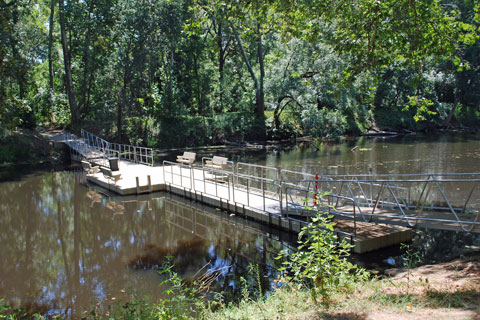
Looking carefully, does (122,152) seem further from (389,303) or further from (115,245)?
(389,303)

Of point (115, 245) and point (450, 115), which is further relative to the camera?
point (450, 115)

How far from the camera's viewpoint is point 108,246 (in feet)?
39.8

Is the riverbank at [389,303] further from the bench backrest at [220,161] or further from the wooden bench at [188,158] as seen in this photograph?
the wooden bench at [188,158]

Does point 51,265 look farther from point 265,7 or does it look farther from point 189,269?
point 265,7

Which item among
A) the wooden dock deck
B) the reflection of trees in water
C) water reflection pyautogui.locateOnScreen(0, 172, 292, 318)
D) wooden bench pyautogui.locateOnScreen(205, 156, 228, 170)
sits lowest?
water reflection pyautogui.locateOnScreen(0, 172, 292, 318)

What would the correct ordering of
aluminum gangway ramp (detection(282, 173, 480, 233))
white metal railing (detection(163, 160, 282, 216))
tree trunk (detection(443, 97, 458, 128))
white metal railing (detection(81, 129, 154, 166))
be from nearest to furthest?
aluminum gangway ramp (detection(282, 173, 480, 233)) → white metal railing (detection(163, 160, 282, 216)) → white metal railing (detection(81, 129, 154, 166)) → tree trunk (detection(443, 97, 458, 128))

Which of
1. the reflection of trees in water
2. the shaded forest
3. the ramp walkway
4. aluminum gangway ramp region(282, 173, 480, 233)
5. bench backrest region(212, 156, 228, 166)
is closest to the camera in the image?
aluminum gangway ramp region(282, 173, 480, 233)

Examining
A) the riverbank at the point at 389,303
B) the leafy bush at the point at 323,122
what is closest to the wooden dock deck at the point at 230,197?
the riverbank at the point at 389,303

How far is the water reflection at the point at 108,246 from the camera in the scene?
9.27m

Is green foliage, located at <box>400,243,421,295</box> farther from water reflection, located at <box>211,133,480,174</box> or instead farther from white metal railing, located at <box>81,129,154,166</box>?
white metal railing, located at <box>81,129,154,166</box>

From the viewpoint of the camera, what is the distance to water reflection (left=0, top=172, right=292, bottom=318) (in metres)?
9.27

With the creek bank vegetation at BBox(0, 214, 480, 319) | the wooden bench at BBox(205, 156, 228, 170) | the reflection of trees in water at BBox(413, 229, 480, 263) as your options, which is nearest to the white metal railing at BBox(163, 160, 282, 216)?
the wooden bench at BBox(205, 156, 228, 170)

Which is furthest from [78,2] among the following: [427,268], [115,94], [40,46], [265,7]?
[427,268]

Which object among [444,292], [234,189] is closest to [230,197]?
[234,189]
